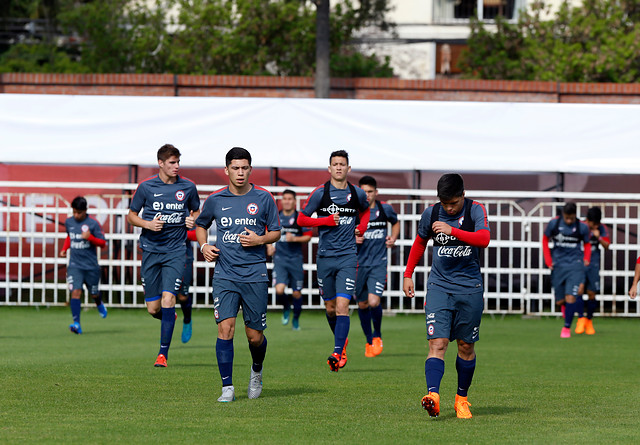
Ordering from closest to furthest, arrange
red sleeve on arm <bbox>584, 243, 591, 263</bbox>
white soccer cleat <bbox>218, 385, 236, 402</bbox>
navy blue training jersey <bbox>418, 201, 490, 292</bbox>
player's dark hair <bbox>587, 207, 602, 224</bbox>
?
navy blue training jersey <bbox>418, 201, 490, 292</bbox> < white soccer cleat <bbox>218, 385, 236, 402</bbox> < red sleeve on arm <bbox>584, 243, 591, 263</bbox> < player's dark hair <bbox>587, 207, 602, 224</bbox>

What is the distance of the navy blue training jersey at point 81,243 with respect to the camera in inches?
662

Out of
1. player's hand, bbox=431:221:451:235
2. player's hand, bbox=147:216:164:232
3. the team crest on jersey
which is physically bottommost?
player's hand, bbox=147:216:164:232

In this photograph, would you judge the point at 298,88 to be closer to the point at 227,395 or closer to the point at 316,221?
the point at 316,221

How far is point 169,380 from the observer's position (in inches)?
419

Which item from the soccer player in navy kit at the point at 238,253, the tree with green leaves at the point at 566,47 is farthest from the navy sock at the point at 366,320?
the tree with green leaves at the point at 566,47

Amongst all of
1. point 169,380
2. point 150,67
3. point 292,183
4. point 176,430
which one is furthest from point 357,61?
point 176,430

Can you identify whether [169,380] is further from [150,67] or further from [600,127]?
[150,67]

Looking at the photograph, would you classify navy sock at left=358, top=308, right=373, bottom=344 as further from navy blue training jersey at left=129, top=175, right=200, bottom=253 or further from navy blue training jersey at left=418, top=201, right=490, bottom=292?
navy blue training jersey at left=418, top=201, right=490, bottom=292

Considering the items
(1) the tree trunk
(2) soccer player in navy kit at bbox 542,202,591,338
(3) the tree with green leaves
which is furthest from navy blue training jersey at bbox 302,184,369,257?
(3) the tree with green leaves

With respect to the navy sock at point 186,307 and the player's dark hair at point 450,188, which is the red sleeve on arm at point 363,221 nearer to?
the navy sock at point 186,307

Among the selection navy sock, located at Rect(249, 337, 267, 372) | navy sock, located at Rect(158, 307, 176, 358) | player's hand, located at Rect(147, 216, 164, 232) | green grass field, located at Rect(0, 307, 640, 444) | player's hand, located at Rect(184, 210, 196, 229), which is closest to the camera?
green grass field, located at Rect(0, 307, 640, 444)

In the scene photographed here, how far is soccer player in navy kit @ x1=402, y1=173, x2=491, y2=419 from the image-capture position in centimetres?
845

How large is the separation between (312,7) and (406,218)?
17.6 m

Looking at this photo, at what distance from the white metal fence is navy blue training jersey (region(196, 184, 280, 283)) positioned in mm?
10734
